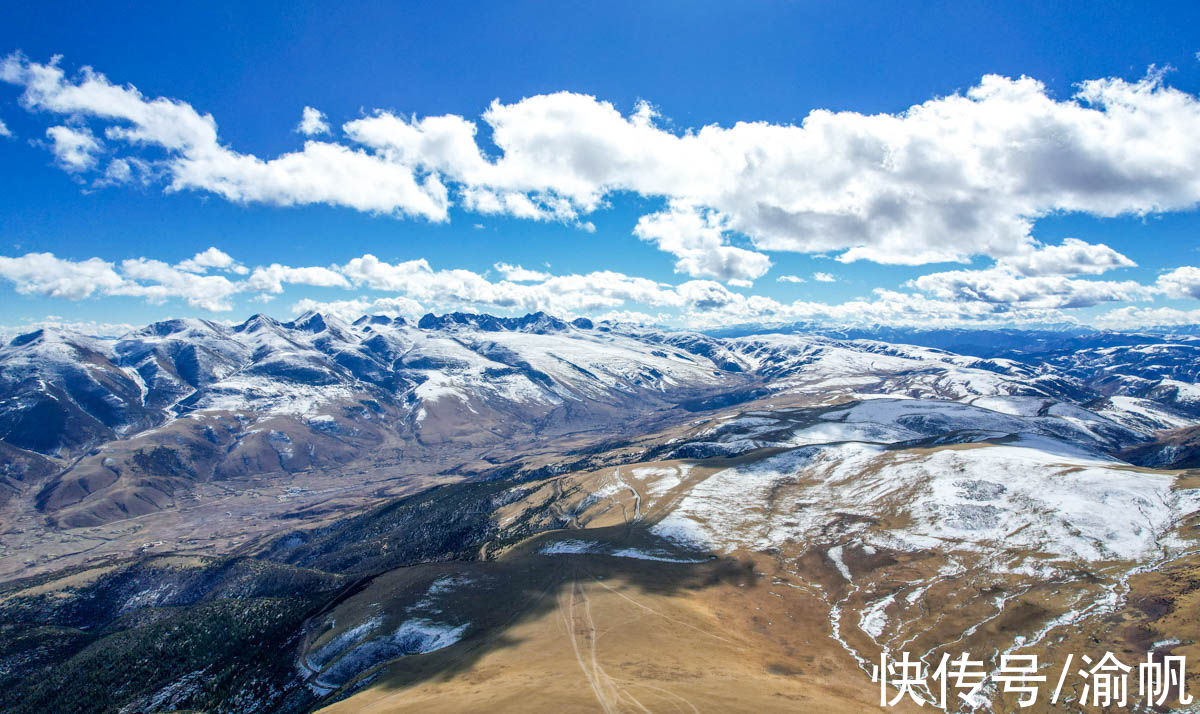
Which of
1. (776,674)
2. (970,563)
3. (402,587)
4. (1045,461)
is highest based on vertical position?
(1045,461)

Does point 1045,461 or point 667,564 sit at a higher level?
point 1045,461

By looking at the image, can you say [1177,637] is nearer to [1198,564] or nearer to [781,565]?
[1198,564]

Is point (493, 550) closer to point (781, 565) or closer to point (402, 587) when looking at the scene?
point (402, 587)

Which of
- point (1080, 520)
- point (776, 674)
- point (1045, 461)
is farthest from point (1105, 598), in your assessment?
point (1045, 461)

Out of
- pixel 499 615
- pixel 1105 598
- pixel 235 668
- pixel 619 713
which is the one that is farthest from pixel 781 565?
pixel 235 668

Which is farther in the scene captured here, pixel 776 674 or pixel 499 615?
pixel 499 615

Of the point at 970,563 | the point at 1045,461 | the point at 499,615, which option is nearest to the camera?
the point at 499,615

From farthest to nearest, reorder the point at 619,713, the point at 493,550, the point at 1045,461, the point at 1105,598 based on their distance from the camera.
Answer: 1. the point at 493,550
2. the point at 1045,461
3. the point at 1105,598
4. the point at 619,713

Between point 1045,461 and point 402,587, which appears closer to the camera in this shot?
point 402,587

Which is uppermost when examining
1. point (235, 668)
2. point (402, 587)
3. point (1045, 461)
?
point (1045, 461)
